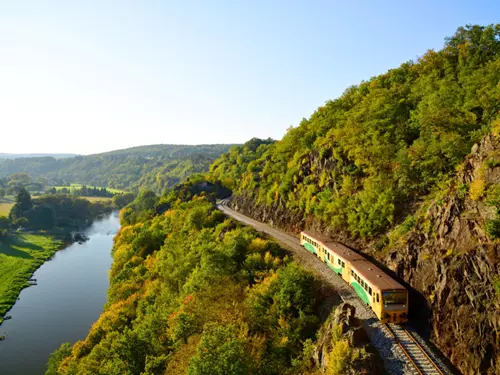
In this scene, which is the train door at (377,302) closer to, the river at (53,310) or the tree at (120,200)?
the river at (53,310)

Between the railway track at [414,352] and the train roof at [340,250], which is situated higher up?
the train roof at [340,250]

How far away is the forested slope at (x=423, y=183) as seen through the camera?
773 inches

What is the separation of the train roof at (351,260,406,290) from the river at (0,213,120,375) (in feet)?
126

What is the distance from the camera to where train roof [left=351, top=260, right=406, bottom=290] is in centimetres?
2220

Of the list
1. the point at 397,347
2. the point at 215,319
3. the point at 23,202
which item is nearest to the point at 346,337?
the point at 397,347

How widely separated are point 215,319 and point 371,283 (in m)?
12.1

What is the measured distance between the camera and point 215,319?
86.5 feet

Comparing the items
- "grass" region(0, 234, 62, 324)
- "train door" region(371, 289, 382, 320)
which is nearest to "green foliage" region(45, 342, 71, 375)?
"grass" region(0, 234, 62, 324)

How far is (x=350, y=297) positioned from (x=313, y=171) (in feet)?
77.6

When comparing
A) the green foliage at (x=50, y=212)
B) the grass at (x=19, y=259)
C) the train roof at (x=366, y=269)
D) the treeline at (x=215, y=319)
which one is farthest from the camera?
the green foliage at (x=50, y=212)

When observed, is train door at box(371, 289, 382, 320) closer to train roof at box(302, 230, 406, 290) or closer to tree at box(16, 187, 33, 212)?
train roof at box(302, 230, 406, 290)

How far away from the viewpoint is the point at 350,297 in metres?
26.3

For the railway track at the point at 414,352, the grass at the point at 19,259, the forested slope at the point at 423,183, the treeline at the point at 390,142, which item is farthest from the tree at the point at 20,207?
the railway track at the point at 414,352

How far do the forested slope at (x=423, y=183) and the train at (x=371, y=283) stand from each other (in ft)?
6.63
